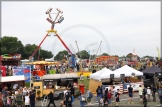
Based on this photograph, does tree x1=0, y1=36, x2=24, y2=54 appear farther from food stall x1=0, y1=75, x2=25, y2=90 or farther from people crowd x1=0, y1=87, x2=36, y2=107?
people crowd x1=0, y1=87, x2=36, y2=107

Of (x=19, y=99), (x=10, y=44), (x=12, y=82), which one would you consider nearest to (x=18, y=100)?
(x=19, y=99)

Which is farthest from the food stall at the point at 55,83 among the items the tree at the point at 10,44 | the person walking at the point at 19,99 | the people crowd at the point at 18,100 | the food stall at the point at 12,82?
the tree at the point at 10,44

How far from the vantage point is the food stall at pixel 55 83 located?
58.3ft

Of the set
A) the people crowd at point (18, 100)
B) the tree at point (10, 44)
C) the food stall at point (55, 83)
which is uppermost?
the tree at point (10, 44)

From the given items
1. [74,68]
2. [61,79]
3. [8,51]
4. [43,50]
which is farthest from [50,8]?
[43,50]

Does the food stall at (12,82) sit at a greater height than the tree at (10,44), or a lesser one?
lesser

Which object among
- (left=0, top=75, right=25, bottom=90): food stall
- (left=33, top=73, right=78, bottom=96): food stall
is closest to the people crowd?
(left=33, top=73, right=78, bottom=96): food stall

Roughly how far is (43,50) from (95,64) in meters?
80.3

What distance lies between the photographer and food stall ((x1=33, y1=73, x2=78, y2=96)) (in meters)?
17.8

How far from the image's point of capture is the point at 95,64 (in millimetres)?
46562

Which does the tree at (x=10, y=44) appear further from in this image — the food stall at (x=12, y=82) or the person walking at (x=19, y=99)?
the person walking at (x=19, y=99)

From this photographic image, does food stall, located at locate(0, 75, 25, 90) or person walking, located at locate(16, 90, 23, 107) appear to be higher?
food stall, located at locate(0, 75, 25, 90)

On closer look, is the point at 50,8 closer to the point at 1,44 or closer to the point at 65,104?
the point at 65,104

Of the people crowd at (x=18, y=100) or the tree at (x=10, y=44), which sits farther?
the tree at (x=10, y=44)
